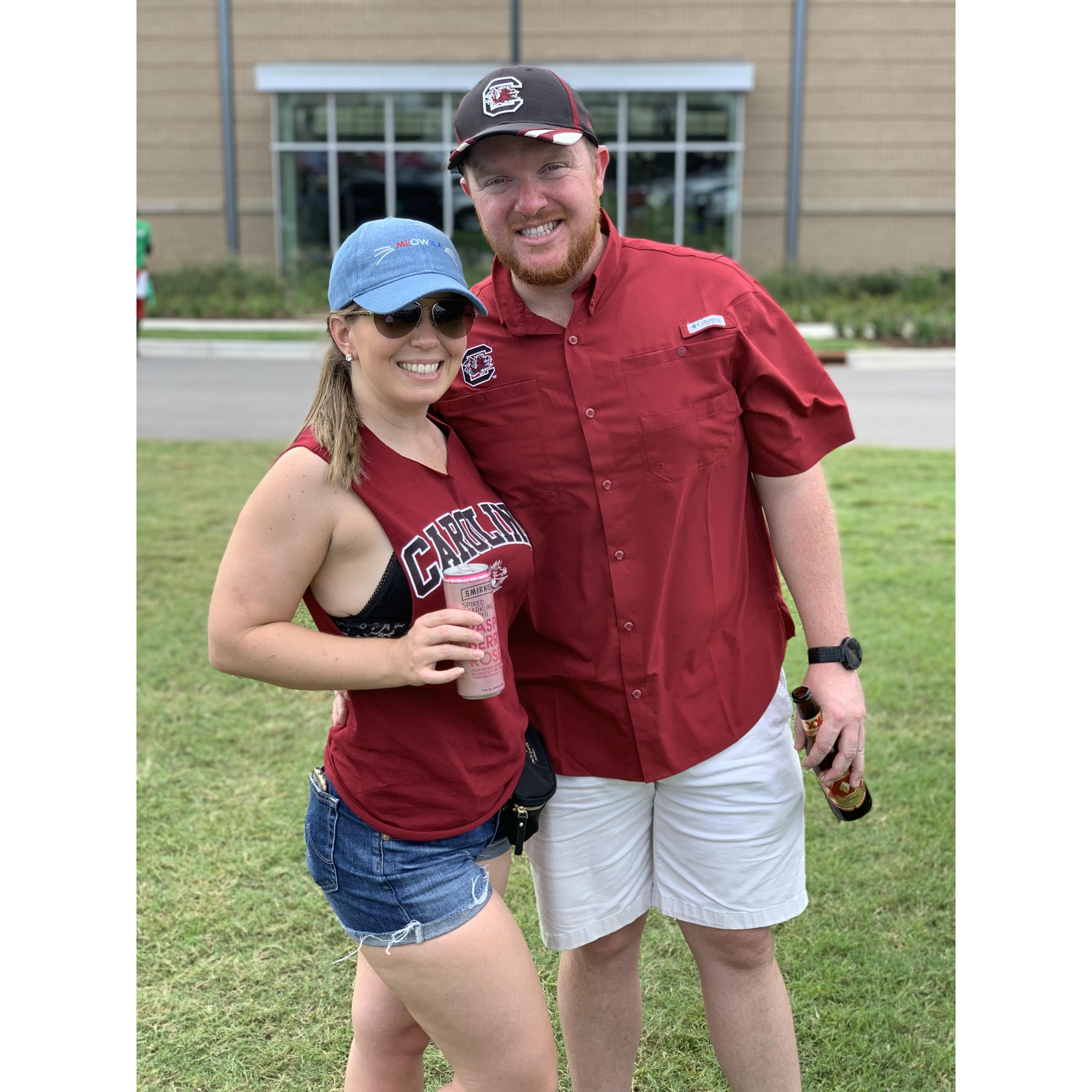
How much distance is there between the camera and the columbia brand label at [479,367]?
252 cm

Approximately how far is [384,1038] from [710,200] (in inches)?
1013

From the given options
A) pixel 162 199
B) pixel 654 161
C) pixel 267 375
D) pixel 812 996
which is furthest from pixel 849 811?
pixel 162 199

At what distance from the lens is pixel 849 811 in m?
2.76

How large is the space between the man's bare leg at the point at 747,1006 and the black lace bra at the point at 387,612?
3.46ft

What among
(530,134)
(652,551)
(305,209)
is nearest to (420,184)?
(305,209)

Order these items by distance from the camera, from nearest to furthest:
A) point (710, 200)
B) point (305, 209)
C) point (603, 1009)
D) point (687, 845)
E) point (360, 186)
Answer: point (687, 845), point (603, 1009), point (360, 186), point (710, 200), point (305, 209)

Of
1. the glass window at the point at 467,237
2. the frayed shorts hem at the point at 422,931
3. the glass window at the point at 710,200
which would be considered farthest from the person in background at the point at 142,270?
the frayed shorts hem at the point at 422,931

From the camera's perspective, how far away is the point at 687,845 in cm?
265

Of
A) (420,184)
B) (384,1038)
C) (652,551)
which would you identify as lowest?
(384,1038)

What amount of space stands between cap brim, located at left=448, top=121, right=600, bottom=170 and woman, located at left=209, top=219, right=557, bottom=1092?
10.1 inches

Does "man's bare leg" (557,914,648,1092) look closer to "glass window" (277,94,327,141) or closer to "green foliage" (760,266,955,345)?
"green foliage" (760,266,955,345)

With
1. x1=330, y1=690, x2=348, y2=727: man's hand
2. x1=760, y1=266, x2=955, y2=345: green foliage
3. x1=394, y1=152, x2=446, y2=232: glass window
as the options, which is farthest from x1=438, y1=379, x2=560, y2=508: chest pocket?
x1=394, y1=152, x2=446, y2=232: glass window

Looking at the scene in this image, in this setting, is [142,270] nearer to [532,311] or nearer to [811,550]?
[532,311]

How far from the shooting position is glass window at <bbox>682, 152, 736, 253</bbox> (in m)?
26.0
